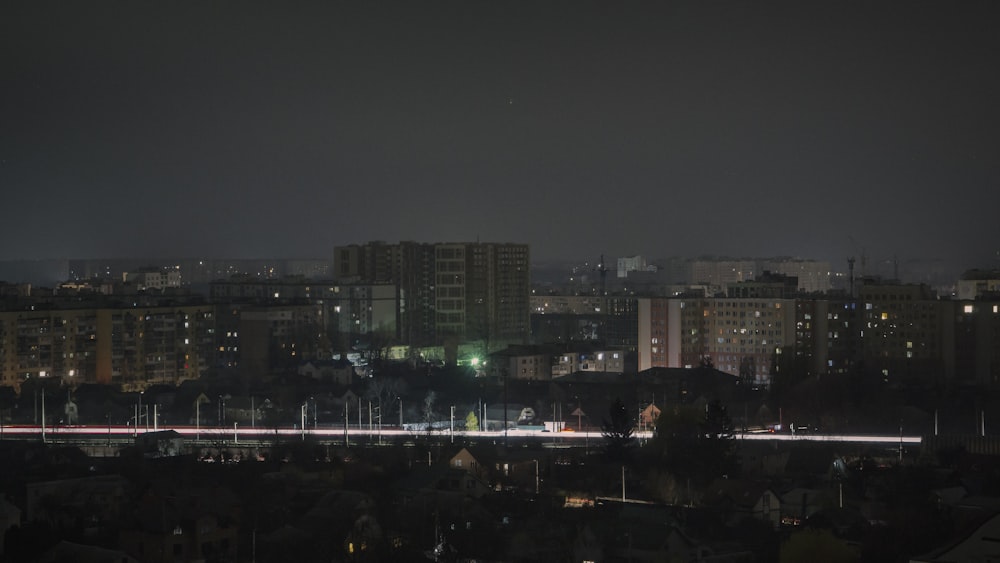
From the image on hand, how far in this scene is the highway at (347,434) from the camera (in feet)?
49.7

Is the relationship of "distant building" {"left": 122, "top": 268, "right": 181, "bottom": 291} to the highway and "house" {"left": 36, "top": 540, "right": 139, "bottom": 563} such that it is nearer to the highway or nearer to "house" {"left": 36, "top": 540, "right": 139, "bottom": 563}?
the highway

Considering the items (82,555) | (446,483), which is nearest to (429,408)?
(446,483)

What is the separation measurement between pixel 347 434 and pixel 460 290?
1386 cm

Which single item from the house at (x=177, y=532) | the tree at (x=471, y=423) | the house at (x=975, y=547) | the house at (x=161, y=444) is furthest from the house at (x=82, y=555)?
the tree at (x=471, y=423)

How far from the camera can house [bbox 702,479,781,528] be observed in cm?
987

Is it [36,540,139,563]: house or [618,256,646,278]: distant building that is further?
[618,256,646,278]: distant building

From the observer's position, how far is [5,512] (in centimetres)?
941

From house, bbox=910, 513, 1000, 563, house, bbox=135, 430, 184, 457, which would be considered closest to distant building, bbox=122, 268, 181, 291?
house, bbox=135, 430, 184, 457

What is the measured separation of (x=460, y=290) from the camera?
95.6 feet

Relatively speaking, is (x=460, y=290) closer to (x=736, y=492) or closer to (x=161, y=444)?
(x=161, y=444)

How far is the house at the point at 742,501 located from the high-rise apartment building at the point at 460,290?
680 inches

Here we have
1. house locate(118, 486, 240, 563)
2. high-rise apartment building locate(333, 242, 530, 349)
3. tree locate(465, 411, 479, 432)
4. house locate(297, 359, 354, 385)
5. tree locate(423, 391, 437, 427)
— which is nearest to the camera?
house locate(118, 486, 240, 563)

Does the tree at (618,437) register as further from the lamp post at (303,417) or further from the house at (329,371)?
the house at (329,371)

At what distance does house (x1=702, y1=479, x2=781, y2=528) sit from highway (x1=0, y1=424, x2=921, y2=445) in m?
3.89
